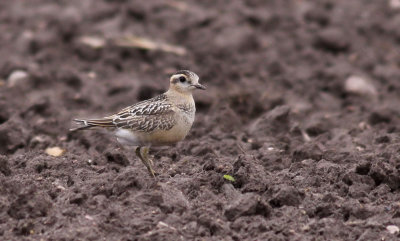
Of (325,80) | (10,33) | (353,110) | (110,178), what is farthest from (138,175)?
(10,33)

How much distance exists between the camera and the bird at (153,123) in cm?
930

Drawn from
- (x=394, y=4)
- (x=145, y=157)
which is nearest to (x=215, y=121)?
(x=145, y=157)

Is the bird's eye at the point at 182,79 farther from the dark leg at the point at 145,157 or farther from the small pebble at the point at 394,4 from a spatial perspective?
the small pebble at the point at 394,4

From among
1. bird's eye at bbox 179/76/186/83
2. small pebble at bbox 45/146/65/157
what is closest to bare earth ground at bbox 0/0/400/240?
small pebble at bbox 45/146/65/157

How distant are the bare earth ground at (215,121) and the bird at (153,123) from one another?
0.33 meters

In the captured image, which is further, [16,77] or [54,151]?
[16,77]

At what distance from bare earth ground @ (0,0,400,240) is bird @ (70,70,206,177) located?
1.09ft

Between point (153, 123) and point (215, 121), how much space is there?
9.79 feet

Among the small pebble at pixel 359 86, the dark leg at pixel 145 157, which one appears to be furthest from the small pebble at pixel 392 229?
the small pebble at pixel 359 86

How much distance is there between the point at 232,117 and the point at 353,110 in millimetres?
2730

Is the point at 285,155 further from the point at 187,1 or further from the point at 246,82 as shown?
the point at 187,1

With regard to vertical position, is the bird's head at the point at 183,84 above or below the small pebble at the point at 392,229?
above

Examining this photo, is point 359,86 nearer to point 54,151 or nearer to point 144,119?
point 54,151

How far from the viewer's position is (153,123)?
930cm
